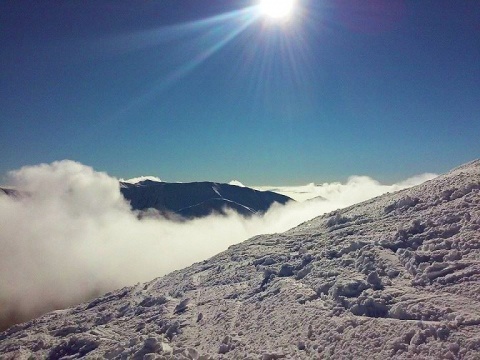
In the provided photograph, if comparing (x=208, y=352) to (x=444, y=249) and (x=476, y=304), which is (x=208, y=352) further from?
(x=444, y=249)

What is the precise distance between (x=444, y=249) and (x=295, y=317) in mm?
7132

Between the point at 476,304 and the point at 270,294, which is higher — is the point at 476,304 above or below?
below

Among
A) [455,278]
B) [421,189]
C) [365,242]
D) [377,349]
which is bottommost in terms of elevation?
[377,349]

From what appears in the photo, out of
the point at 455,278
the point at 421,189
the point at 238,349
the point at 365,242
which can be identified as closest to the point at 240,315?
the point at 238,349

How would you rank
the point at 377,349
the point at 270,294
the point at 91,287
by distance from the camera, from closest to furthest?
1. the point at 377,349
2. the point at 270,294
3. the point at 91,287

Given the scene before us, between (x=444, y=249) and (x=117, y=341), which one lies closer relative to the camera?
(x=444, y=249)

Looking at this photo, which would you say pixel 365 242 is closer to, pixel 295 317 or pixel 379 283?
pixel 379 283

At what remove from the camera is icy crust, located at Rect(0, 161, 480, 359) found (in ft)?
36.9

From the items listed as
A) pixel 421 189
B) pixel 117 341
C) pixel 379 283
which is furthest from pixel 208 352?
pixel 421 189

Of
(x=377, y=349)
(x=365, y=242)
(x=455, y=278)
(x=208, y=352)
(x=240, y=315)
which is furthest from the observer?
(x=365, y=242)

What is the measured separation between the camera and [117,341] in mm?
17469

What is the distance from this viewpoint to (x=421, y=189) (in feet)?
79.0

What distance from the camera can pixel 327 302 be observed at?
574 inches

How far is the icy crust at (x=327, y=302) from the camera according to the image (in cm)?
1123
